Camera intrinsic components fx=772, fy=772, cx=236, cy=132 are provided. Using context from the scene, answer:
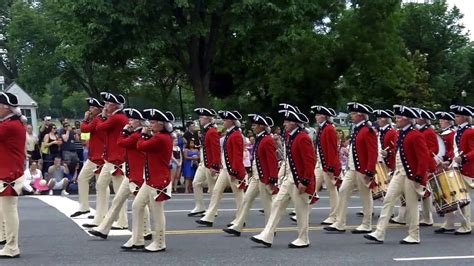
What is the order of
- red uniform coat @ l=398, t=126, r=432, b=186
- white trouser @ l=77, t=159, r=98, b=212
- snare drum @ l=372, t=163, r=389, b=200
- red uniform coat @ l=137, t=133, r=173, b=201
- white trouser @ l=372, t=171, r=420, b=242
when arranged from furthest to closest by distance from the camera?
snare drum @ l=372, t=163, r=389, b=200 < white trouser @ l=77, t=159, r=98, b=212 < white trouser @ l=372, t=171, r=420, b=242 < red uniform coat @ l=398, t=126, r=432, b=186 < red uniform coat @ l=137, t=133, r=173, b=201

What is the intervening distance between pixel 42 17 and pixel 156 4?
91.5ft

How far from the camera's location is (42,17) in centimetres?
4841

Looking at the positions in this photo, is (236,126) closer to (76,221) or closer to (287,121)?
(287,121)

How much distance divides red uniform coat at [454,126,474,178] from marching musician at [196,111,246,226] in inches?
144

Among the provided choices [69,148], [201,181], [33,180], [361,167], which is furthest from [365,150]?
[69,148]

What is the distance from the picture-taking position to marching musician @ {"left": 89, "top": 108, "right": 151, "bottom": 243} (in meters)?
10.9

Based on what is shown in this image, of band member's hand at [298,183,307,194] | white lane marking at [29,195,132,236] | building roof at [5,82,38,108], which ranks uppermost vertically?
building roof at [5,82,38,108]

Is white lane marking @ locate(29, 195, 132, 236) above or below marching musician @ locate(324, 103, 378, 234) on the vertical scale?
below

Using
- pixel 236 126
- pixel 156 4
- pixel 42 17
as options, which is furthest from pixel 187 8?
pixel 42 17

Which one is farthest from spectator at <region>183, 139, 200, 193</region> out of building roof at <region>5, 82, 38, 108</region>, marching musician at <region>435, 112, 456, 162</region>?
marching musician at <region>435, 112, 456, 162</region>

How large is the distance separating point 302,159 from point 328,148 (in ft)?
Result: 9.18

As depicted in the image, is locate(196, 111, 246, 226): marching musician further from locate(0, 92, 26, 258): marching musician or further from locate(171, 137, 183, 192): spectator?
locate(171, 137, 183, 192): spectator

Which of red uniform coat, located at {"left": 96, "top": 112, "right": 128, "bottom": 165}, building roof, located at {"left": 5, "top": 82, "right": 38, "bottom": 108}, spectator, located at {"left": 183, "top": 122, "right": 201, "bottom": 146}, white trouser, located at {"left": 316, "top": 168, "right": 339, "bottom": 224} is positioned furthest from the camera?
building roof, located at {"left": 5, "top": 82, "right": 38, "bottom": 108}

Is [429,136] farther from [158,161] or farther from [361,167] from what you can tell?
[158,161]
